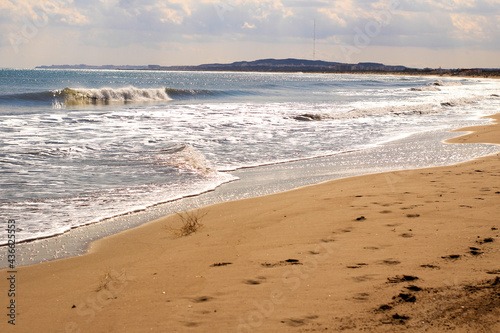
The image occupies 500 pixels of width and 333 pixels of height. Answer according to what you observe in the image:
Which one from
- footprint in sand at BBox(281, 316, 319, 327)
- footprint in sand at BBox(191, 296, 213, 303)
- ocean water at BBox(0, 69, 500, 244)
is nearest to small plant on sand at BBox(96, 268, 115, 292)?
footprint in sand at BBox(191, 296, 213, 303)

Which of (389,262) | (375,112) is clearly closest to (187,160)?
(389,262)

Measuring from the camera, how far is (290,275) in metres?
4.38

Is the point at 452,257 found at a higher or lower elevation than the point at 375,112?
lower

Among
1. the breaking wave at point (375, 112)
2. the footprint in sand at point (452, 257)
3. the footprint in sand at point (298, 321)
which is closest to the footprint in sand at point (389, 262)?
the footprint in sand at point (452, 257)

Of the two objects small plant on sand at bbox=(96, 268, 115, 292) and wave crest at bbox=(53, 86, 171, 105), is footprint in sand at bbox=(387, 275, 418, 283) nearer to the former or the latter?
small plant on sand at bbox=(96, 268, 115, 292)

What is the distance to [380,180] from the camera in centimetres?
923

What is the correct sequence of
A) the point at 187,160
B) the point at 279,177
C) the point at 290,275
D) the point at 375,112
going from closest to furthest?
the point at 290,275
the point at 279,177
the point at 187,160
the point at 375,112

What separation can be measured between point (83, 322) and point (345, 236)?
9.92ft

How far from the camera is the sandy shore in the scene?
3.53 meters

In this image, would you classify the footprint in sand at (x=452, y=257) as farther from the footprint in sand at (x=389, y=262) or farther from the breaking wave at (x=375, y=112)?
the breaking wave at (x=375, y=112)

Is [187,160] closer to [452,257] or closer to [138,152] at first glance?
[138,152]

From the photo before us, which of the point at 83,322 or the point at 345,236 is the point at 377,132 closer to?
the point at 345,236

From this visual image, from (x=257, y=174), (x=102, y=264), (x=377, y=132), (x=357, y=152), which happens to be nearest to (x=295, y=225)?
(x=102, y=264)

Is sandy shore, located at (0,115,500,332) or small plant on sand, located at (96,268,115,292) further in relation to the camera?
small plant on sand, located at (96,268,115,292)
